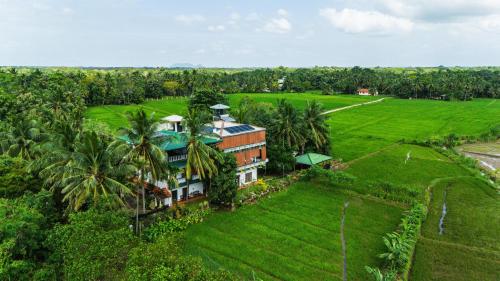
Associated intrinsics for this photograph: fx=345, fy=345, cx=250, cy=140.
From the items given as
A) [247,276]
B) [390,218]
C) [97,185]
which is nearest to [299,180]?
[390,218]

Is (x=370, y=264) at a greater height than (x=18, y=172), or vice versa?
(x=18, y=172)

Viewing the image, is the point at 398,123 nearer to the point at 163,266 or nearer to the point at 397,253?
the point at 397,253

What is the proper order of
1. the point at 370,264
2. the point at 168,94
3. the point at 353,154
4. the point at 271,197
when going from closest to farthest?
the point at 370,264
the point at 271,197
the point at 353,154
the point at 168,94

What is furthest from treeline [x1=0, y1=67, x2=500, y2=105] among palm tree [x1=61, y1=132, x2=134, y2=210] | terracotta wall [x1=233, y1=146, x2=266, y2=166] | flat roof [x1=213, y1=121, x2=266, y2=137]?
palm tree [x1=61, y1=132, x2=134, y2=210]

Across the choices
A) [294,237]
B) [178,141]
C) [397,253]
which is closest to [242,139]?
[178,141]

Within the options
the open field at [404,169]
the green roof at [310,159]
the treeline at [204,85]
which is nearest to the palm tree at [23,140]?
the green roof at [310,159]

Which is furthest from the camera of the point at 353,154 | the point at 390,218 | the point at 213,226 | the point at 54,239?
the point at 353,154

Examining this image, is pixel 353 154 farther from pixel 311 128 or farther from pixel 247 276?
pixel 247 276

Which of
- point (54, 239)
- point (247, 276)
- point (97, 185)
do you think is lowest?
point (247, 276)
